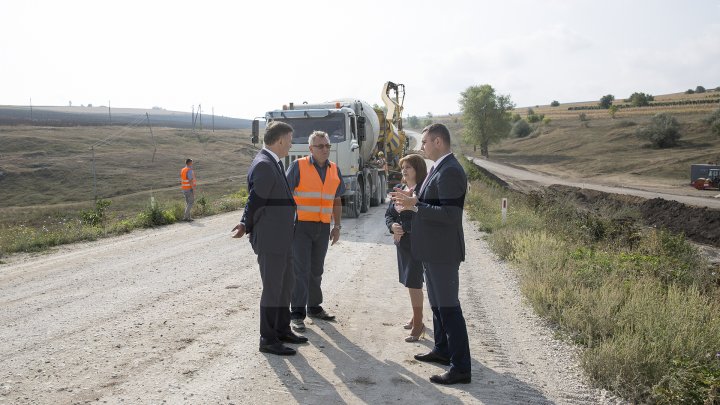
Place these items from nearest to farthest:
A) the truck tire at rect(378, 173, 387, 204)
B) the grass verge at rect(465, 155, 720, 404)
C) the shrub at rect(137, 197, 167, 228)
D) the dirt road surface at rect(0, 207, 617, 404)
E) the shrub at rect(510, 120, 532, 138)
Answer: the grass verge at rect(465, 155, 720, 404), the dirt road surface at rect(0, 207, 617, 404), the shrub at rect(137, 197, 167, 228), the truck tire at rect(378, 173, 387, 204), the shrub at rect(510, 120, 532, 138)

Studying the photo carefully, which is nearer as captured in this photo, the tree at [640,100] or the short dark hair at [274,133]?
the short dark hair at [274,133]

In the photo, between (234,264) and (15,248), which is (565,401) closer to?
(234,264)

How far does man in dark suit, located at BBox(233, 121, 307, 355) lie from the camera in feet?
16.8

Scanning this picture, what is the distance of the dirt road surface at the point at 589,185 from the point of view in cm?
3090

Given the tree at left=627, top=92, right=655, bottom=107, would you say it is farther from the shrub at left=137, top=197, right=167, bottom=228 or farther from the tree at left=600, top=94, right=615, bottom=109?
the shrub at left=137, top=197, right=167, bottom=228

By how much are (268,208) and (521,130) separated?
288ft

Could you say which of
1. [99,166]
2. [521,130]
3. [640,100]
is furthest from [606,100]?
[99,166]

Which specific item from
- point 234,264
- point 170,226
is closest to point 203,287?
point 234,264

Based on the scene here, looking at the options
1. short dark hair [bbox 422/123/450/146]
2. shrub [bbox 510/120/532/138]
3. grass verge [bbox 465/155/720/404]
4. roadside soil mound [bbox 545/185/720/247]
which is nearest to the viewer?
grass verge [bbox 465/155/720/404]

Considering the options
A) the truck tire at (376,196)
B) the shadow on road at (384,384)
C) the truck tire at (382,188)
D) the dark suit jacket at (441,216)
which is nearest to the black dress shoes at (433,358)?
the shadow on road at (384,384)

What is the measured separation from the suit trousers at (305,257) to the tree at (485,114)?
67701 millimetres

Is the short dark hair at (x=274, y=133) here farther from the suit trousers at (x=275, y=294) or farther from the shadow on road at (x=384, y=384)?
the shadow on road at (x=384, y=384)

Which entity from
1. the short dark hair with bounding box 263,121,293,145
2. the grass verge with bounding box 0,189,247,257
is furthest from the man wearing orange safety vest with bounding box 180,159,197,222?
the short dark hair with bounding box 263,121,293,145

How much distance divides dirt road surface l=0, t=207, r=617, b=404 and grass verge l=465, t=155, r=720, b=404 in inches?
10.8
